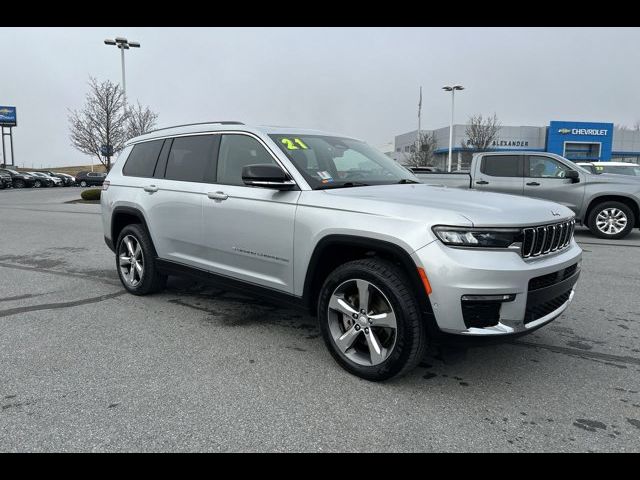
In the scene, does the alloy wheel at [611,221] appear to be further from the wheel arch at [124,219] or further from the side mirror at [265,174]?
the wheel arch at [124,219]

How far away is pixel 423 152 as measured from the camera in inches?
1900

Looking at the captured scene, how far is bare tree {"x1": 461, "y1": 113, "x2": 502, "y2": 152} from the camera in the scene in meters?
45.7

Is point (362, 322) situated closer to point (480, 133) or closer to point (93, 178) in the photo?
point (93, 178)

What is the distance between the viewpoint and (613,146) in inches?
2036

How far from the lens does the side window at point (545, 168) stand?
35.5 ft

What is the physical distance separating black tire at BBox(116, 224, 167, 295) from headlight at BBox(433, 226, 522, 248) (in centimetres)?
339

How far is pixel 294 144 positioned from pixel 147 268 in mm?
2274

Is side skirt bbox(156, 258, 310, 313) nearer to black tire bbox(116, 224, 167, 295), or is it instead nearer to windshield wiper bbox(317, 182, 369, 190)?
black tire bbox(116, 224, 167, 295)

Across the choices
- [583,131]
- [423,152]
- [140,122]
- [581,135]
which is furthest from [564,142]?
[140,122]

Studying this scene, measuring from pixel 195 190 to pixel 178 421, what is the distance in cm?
232

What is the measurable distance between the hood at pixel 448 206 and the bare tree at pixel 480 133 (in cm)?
→ 4374
